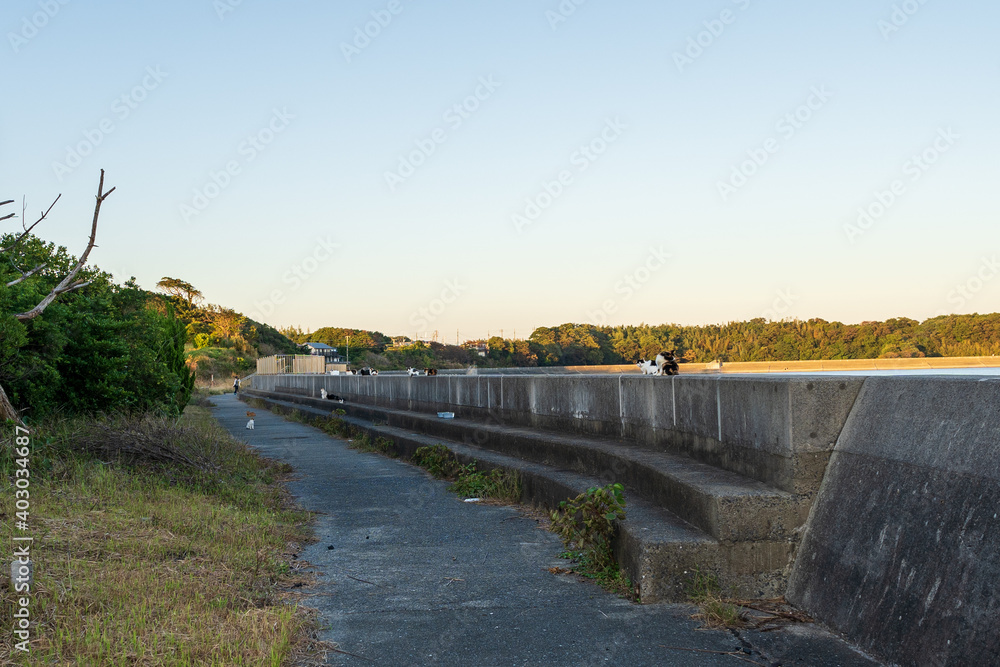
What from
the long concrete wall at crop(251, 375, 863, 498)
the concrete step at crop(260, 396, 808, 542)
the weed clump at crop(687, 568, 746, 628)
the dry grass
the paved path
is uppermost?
the long concrete wall at crop(251, 375, 863, 498)

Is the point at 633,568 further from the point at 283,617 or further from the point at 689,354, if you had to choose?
the point at 689,354

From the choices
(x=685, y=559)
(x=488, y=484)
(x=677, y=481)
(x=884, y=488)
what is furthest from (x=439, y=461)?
(x=884, y=488)

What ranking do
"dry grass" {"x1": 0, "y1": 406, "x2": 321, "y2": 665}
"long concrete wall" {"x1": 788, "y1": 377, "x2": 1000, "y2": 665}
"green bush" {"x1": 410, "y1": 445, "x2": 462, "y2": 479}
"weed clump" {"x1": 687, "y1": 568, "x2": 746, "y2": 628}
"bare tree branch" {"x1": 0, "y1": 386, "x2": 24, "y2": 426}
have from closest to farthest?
"long concrete wall" {"x1": 788, "y1": 377, "x2": 1000, "y2": 665}
"dry grass" {"x1": 0, "y1": 406, "x2": 321, "y2": 665}
"weed clump" {"x1": 687, "y1": 568, "x2": 746, "y2": 628}
"bare tree branch" {"x1": 0, "y1": 386, "x2": 24, "y2": 426}
"green bush" {"x1": 410, "y1": 445, "x2": 462, "y2": 479}

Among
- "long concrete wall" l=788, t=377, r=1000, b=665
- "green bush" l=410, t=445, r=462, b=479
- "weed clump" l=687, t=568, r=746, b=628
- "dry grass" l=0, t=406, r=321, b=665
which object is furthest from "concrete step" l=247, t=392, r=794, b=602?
"green bush" l=410, t=445, r=462, b=479

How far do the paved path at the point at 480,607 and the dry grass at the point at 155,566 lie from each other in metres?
0.39

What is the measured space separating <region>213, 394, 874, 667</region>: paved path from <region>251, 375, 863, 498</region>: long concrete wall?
1.18 metres

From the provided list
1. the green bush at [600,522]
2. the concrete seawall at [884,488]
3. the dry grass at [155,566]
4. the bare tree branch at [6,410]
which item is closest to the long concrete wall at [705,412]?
the concrete seawall at [884,488]

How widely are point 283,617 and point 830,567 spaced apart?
309 cm

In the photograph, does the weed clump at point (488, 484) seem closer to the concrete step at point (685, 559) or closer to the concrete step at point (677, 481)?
the concrete step at point (677, 481)

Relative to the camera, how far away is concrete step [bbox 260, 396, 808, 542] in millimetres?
4867

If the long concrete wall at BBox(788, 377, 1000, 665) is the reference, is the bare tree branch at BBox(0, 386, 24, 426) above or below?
above

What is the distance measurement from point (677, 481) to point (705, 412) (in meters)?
1.04

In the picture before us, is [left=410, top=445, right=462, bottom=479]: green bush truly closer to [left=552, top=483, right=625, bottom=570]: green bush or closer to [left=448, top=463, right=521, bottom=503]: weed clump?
[left=448, top=463, right=521, bottom=503]: weed clump

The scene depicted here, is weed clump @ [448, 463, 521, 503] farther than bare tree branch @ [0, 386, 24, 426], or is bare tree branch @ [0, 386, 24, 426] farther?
weed clump @ [448, 463, 521, 503]
